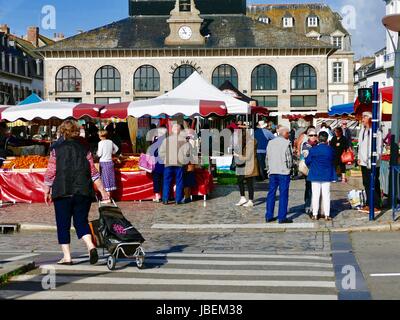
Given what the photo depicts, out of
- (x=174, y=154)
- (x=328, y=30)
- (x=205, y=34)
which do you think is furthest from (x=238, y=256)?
(x=328, y=30)

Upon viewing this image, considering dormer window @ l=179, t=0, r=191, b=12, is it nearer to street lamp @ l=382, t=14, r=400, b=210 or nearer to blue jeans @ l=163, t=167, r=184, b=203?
blue jeans @ l=163, t=167, r=184, b=203

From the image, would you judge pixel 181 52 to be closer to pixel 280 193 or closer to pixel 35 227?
pixel 35 227

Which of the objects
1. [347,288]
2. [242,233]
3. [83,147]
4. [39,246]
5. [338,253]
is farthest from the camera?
[242,233]

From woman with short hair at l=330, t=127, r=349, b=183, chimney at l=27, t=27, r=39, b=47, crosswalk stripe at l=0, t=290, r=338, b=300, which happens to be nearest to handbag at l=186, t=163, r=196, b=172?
woman with short hair at l=330, t=127, r=349, b=183

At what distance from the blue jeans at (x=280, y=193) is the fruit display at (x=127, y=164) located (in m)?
4.95

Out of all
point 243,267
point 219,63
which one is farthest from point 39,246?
point 219,63

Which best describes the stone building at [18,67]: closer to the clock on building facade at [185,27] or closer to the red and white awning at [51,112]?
the clock on building facade at [185,27]

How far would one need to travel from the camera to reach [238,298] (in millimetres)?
7676

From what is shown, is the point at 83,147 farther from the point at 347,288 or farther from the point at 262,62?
the point at 262,62

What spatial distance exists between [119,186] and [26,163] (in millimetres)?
2421

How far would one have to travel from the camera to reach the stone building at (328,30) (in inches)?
3501

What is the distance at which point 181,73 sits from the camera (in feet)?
224

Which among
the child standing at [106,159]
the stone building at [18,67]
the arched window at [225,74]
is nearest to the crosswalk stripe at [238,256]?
the child standing at [106,159]
